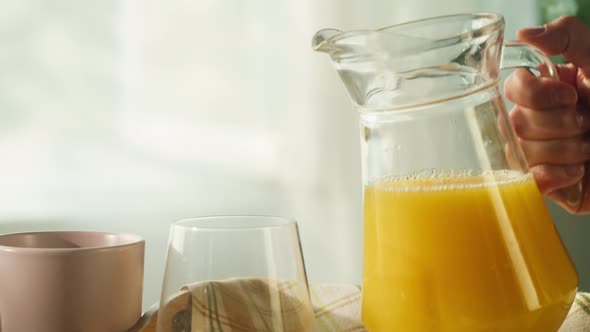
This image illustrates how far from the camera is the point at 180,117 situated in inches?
48.5

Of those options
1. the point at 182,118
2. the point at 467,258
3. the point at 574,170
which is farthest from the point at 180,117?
the point at 467,258

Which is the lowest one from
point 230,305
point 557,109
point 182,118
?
point 230,305

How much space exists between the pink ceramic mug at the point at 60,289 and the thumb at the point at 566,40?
0.41 m

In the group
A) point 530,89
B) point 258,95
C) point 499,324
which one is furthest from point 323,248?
point 499,324

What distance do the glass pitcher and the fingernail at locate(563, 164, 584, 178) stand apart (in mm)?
207

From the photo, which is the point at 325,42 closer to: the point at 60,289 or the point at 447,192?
the point at 447,192

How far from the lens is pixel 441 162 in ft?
1.24

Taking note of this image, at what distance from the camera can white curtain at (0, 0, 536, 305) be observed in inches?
46.8

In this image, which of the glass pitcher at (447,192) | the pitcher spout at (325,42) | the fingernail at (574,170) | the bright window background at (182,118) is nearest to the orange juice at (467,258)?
the glass pitcher at (447,192)

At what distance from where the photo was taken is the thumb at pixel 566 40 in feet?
1.68

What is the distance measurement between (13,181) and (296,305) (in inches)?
43.0

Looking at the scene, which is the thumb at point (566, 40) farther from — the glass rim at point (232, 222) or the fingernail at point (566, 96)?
the glass rim at point (232, 222)

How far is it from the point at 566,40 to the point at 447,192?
0.86 ft

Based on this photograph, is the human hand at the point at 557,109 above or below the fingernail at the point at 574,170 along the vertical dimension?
above
